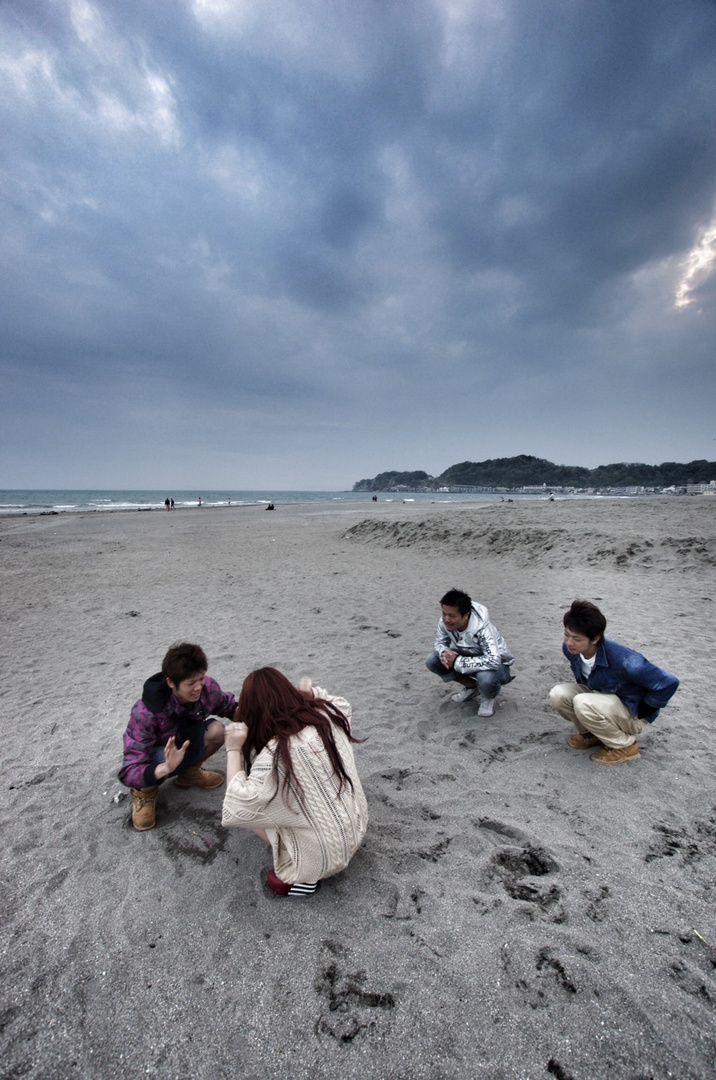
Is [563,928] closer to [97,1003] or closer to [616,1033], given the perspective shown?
[616,1033]

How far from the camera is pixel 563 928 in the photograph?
2369 mm

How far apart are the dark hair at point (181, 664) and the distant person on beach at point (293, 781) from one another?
0.76m

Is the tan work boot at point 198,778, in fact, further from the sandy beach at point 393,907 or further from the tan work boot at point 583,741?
the tan work boot at point 583,741

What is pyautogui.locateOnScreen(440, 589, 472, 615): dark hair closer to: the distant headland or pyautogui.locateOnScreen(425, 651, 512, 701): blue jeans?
pyautogui.locateOnScreen(425, 651, 512, 701): blue jeans

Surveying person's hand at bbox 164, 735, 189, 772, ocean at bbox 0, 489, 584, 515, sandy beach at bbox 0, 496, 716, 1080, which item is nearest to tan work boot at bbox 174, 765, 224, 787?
sandy beach at bbox 0, 496, 716, 1080

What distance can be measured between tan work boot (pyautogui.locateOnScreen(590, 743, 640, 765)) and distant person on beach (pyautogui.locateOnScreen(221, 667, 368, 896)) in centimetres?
224

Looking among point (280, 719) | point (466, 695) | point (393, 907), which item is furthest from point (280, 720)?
point (466, 695)

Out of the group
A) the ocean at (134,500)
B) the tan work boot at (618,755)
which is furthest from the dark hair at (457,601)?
the ocean at (134,500)

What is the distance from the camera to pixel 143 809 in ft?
10.6

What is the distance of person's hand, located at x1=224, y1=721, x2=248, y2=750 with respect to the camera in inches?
96.7

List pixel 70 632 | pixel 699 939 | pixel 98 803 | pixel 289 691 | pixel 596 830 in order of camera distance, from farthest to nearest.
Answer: pixel 70 632 → pixel 98 803 → pixel 596 830 → pixel 289 691 → pixel 699 939

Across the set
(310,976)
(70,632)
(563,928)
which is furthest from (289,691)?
(70,632)

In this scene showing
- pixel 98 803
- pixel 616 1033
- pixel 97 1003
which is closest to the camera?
pixel 616 1033

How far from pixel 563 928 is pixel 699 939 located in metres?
0.64
